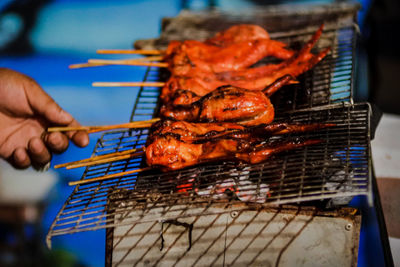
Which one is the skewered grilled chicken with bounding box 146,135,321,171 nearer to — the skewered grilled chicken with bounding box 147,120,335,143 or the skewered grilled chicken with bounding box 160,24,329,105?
the skewered grilled chicken with bounding box 147,120,335,143

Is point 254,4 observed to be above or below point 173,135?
above

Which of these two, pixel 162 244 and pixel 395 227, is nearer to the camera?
pixel 162 244

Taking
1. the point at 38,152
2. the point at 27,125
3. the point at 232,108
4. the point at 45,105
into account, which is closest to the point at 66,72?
the point at 27,125

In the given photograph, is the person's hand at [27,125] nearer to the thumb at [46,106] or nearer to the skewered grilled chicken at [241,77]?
the thumb at [46,106]

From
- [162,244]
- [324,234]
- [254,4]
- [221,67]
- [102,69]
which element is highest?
[254,4]

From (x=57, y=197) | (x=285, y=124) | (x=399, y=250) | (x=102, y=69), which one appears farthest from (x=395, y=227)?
(x=102, y=69)

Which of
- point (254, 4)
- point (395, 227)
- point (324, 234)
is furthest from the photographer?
point (254, 4)

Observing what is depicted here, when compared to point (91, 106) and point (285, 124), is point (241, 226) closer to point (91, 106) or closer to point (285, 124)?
point (285, 124)
